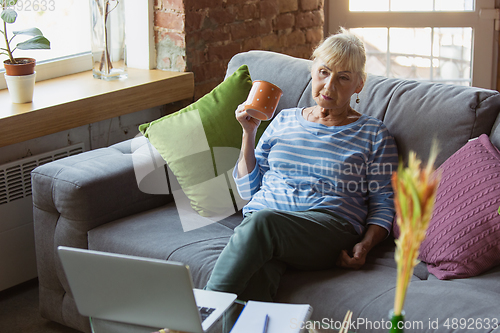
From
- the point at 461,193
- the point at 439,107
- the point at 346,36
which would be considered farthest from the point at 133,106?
the point at 461,193

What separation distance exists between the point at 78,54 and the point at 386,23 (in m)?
1.83

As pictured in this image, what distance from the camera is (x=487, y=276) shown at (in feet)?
4.80

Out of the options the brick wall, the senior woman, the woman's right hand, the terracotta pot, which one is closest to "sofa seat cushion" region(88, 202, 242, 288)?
the senior woman

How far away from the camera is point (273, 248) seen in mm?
1473

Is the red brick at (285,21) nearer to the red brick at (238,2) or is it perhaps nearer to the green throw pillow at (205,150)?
the red brick at (238,2)

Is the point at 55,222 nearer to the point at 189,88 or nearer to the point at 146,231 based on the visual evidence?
the point at 146,231

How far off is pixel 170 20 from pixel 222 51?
0.32 meters

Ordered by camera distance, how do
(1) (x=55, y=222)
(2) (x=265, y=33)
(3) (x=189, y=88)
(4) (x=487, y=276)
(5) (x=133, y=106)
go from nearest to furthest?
(4) (x=487, y=276), (1) (x=55, y=222), (5) (x=133, y=106), (3) (x=189, y=88), (2) (x=265, y=33)

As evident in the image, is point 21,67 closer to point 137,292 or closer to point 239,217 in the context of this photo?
point 239,217

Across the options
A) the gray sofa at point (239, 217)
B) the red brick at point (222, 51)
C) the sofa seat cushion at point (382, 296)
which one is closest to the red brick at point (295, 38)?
the red brick at point (222, 51)

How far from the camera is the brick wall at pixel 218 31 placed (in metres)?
2.62

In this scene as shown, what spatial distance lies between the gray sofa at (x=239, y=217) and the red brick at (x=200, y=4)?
2.21 ft

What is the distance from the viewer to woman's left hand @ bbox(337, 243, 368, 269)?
5.17 ft

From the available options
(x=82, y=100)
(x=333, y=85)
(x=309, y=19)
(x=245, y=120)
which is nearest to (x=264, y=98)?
(x=245, y=120)
